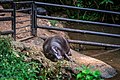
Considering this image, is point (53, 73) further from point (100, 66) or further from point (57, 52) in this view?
point (100, 66)

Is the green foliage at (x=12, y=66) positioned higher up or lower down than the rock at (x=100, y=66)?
higher up

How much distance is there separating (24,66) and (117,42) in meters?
4.83

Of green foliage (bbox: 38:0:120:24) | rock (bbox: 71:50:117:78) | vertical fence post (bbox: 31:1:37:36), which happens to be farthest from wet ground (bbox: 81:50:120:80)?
green foliage (bbox: 38:0:120:24)

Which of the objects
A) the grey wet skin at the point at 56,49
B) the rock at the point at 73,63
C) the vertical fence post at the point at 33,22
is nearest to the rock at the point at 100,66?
the rock at the point at 73,63

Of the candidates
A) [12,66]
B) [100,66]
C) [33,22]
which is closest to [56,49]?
[100,66]

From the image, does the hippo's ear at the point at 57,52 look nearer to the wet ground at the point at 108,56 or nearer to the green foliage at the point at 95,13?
the wet ground at the point at 108,56

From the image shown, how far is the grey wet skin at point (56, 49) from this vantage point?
5.68 metres

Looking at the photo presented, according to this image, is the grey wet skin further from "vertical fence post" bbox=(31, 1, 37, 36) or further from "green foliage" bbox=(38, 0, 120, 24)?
"green foliage" bbox=(38, 0, 120, 24)

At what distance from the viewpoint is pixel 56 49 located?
230 inches

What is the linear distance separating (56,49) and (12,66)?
163 cm

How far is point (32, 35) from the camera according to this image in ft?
23.6

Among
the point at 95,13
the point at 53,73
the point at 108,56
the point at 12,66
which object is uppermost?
the point at 12,66

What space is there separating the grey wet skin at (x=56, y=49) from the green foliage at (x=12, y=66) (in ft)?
3.29

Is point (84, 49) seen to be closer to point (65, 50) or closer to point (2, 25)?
point (65, 50)
